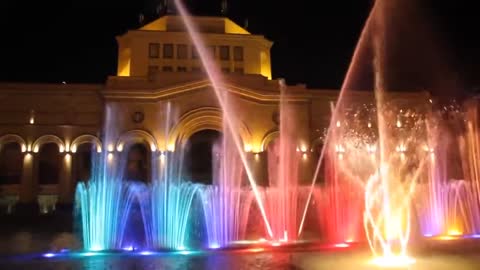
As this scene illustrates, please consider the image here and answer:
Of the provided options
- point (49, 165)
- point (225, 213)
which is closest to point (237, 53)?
point (49, 165)

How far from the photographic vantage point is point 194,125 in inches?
1340

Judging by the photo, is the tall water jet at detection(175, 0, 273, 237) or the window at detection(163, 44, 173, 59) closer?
the tall water jet at detection(175, 0, 273, 237)

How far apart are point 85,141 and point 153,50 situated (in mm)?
9298

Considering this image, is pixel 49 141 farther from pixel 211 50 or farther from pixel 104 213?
pixel 104 213

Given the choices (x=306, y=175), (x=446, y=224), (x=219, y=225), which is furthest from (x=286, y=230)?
(x=306, y=175)

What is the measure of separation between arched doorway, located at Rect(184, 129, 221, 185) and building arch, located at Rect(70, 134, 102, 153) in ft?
22.7

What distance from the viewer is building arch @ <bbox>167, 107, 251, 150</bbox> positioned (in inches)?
1305

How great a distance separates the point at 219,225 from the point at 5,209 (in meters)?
17.5

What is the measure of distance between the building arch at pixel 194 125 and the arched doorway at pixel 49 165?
9171 millimetres

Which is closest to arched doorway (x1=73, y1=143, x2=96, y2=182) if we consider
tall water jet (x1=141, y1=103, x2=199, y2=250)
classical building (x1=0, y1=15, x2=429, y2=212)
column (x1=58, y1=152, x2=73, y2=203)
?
classical building (x1=0, y1=15, x2=429, y2=212)

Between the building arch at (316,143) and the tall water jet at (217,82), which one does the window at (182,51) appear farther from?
the building arch at (316,143)

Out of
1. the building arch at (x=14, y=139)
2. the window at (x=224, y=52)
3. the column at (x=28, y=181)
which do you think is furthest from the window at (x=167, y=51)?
the column at (x=28, y=181)

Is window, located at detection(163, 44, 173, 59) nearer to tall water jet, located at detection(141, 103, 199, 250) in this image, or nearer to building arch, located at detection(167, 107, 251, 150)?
building arch, located at detection(167, 107, 251, 150)

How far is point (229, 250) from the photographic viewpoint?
1442 centimetres
